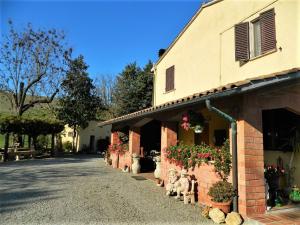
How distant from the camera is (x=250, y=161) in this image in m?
6.44

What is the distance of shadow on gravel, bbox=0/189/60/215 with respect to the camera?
7.25m

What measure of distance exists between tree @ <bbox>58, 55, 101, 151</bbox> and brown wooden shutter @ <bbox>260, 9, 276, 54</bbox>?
24164 millimetres

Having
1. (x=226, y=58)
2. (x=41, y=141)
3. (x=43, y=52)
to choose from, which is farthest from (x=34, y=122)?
(x=226, y=58)

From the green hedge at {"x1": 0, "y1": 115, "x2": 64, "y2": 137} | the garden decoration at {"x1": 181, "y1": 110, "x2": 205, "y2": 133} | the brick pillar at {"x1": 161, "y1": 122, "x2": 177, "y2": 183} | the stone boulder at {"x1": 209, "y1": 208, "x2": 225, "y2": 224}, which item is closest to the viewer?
the stone boulder at {"x1": 209, "y1": 208, "x2": 225, "y2": 224}

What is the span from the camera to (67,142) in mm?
35188

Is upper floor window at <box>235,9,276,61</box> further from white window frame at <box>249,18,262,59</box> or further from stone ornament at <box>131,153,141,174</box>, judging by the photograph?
stone ornament at <box>131,153,141,174</box>

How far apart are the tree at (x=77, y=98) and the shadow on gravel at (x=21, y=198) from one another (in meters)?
21.9

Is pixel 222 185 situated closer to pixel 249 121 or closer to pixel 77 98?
pixel 249 121

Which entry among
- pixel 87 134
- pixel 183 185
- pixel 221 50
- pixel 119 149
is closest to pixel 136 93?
pixel 87 134

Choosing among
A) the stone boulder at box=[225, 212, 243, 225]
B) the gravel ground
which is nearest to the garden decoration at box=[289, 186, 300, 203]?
the stone boulder at box=[225, 212, 243, 225]

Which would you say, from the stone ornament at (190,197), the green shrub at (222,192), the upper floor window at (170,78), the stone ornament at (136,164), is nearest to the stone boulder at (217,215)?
the green shrub at (222,192)

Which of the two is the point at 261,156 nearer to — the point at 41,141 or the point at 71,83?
the point at 71,83

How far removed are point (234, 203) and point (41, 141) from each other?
96.1ft

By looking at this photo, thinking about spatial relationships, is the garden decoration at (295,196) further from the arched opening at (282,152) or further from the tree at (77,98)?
the tree at (77,98)
